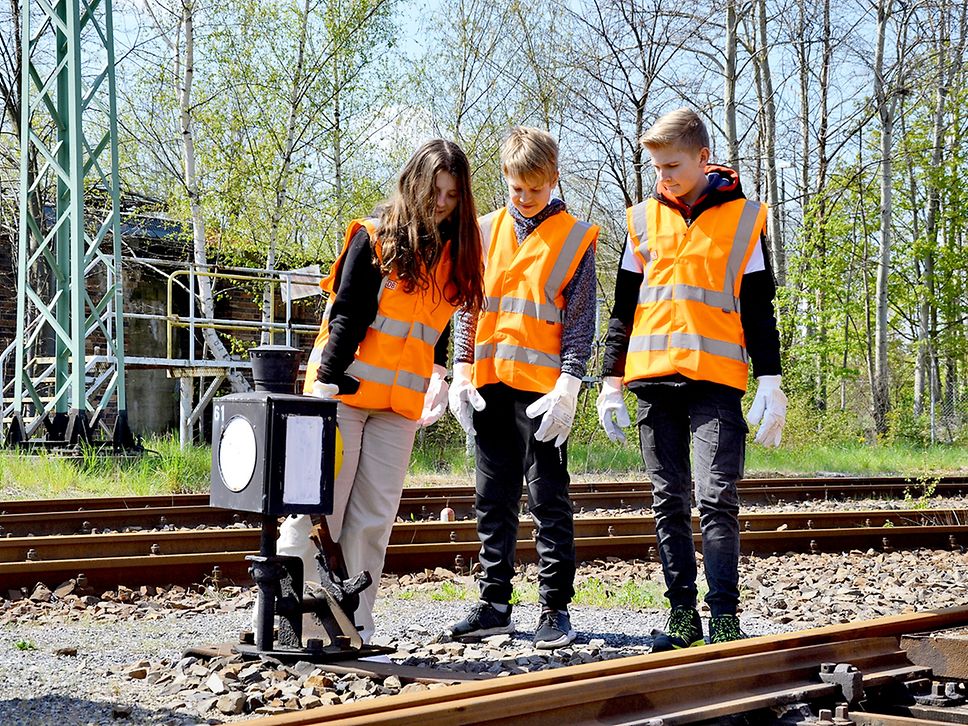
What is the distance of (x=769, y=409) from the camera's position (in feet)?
15.0

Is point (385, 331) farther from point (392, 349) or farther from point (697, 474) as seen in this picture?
point (697, 474)

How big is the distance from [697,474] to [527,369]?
33.2 inches

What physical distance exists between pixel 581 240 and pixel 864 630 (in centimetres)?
201

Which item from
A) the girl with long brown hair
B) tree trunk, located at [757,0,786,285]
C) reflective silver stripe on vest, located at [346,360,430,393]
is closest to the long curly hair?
the girl with long brown hair

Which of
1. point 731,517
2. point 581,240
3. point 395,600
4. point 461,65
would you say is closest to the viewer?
point 731,517

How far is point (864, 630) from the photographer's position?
12.3 feet

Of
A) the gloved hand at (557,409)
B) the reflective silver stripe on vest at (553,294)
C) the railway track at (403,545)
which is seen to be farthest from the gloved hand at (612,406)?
the railway track at (403,545)

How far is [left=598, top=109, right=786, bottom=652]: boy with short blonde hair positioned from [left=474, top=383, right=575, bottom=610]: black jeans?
366 mm

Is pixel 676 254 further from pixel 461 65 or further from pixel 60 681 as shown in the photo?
pixel 461 65

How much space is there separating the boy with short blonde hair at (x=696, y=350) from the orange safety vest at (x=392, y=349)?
0.81 metres

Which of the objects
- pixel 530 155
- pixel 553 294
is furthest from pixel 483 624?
pixel 530 155

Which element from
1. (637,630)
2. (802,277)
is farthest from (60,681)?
(802,277)

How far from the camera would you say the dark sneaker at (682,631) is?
4383 mm

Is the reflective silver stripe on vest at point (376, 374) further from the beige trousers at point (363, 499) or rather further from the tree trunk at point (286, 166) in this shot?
the tree trunk at point (286, 166)
